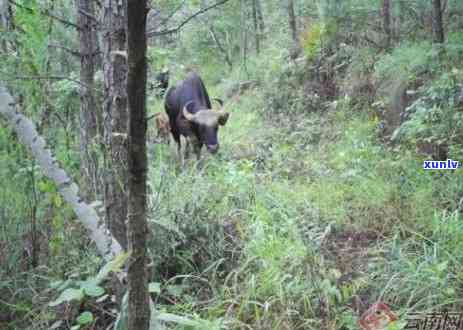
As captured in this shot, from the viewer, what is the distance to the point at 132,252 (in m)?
1.56

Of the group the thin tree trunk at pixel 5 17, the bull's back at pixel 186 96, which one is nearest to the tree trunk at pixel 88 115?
the thin tree trunk at pixel 5 17

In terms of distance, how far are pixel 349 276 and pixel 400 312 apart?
1.77 ft

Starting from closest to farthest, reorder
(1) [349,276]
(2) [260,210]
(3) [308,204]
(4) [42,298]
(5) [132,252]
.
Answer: (5) [132,252]
(4) [42,298]
(1) [349,276]
(2) [260,210]
(3) [308,204]

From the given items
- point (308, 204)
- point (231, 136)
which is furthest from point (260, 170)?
point (231, 136)

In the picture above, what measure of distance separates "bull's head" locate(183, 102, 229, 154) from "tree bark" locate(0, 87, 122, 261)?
4957 mm

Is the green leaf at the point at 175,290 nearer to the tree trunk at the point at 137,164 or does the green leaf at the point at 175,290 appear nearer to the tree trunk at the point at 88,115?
the tree trunk at the point at 88,115

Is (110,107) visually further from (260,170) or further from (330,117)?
(330,117)

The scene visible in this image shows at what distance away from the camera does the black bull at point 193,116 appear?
761 centimetres

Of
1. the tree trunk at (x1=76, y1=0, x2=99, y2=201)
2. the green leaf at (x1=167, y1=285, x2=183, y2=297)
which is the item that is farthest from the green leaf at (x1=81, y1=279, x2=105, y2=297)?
the green leaf at (x1=167, y1=285, x2=183, y2=297)

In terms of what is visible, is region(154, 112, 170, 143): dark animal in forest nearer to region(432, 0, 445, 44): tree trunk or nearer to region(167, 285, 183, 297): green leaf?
region(432, 0, 445, 44): tree trunk

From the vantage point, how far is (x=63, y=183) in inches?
91.3

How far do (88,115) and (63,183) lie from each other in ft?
4.65

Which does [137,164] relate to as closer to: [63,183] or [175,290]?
[63,183]

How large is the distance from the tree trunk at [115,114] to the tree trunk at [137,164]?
40.3 inches
